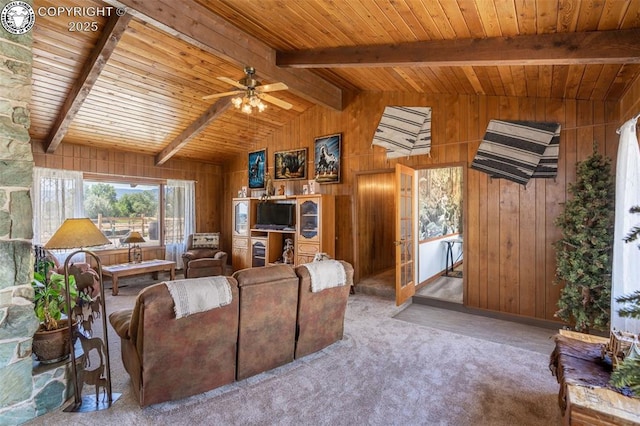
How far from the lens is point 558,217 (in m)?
3.46

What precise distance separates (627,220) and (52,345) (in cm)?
454

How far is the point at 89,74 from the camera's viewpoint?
12.3ft

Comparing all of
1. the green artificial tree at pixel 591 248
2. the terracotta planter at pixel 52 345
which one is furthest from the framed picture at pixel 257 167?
the green artificial tree at pixel 591 248

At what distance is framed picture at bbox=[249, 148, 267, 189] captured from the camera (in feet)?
22.7

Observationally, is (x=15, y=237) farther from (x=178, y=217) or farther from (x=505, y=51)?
(x=178, y=217)

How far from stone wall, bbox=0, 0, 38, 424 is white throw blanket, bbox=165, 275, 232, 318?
36.2 inches

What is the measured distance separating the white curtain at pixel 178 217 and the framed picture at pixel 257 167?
5.11ft

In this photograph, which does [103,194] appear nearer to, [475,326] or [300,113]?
[300,113]

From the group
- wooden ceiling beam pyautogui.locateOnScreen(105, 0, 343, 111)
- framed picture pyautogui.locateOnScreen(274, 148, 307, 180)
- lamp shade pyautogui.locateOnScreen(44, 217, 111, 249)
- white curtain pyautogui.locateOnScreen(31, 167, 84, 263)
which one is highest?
wooden ceiling beam pyautogui.locateOnScreen(105, 0, 343, 111)

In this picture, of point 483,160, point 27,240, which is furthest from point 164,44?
point 483,160

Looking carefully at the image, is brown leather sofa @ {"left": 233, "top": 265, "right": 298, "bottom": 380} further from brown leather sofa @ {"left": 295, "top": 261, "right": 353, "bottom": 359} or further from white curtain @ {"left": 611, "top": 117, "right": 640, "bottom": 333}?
white curtain @ {"left": 611, "top": 117, "right": 640, "bottom": 333}

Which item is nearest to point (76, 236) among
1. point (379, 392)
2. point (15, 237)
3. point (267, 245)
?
point (15, 237)

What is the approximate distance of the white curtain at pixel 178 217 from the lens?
709 centimetres

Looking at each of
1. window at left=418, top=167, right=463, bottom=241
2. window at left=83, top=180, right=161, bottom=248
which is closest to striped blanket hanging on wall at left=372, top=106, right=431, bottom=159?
window at left=418, top=167, right=463, bottom=241
